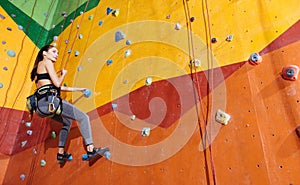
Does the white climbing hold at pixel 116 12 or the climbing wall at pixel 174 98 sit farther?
the white climbing hold at pixel 116 12

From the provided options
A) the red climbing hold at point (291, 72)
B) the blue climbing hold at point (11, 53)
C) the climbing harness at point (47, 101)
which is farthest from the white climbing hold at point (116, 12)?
the red climbing hold at point (291, 72)

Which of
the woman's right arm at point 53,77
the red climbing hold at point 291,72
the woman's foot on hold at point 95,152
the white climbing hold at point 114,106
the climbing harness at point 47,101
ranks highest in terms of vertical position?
the woman's right arm at point 53,77

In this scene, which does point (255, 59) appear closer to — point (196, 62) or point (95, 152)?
point (196, 62)

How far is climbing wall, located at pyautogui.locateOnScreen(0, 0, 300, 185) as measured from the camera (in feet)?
4.81

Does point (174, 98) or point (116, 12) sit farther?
point (116, 12)

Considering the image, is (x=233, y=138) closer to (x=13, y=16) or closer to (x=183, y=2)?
(x=183, y=2)

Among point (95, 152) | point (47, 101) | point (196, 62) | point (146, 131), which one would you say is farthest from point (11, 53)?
point (196, 62)

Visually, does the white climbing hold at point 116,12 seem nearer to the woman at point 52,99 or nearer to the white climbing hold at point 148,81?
the woman at point 52,99

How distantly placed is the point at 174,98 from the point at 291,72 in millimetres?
728

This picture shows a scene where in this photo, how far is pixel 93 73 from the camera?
102 inches

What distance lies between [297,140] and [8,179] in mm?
2504

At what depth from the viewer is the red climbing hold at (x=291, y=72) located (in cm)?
144

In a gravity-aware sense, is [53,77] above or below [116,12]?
below

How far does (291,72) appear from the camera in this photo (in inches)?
57.2
